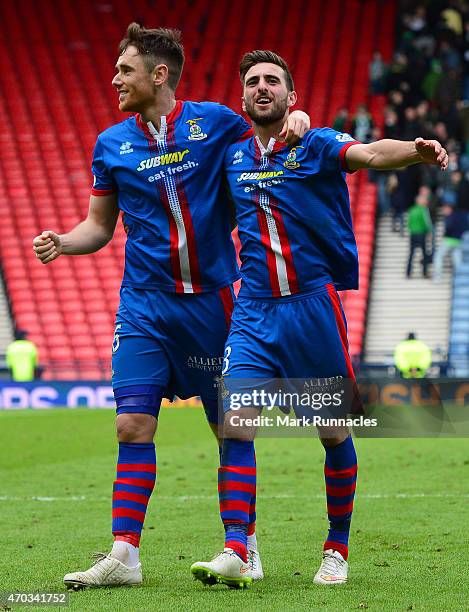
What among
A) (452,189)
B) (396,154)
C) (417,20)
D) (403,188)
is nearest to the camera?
(396,154)

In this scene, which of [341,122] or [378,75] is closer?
[341,122]

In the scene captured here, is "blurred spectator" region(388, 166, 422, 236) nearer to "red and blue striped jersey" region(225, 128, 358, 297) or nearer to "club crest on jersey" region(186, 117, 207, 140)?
"club crest on jersey" region(186, 117, 207, 140)

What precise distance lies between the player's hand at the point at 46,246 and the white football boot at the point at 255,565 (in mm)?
1505

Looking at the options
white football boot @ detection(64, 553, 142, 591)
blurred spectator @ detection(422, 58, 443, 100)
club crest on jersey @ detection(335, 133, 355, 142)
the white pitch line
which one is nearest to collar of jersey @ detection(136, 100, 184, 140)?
club crest on jersey @ detection(335, 133, 355, 142)

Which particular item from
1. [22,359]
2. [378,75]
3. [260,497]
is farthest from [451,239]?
[260,497]

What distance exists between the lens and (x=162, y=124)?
5484mm

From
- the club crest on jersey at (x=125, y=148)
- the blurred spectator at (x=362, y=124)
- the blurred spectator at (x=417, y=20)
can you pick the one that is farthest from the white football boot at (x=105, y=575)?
the blurred spectator at (x=417, y=20)

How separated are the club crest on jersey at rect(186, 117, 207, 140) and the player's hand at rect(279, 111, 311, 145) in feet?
1.41

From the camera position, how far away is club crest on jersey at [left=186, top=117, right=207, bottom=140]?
5457mm

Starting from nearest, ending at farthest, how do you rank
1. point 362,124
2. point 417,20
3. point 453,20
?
point 362,124 < point 453,20 < point 417,20

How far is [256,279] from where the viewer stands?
17.0 ft

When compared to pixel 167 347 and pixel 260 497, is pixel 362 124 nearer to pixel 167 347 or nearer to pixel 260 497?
pixel 260 497

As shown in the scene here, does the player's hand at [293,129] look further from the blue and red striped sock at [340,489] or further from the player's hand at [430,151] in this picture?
the blue and red striped sock at [340,489]

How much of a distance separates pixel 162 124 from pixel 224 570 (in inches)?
76.1
